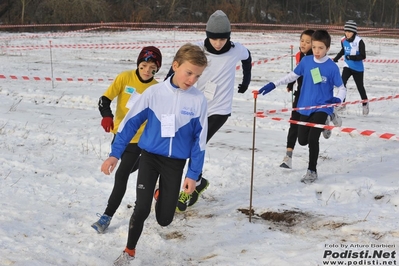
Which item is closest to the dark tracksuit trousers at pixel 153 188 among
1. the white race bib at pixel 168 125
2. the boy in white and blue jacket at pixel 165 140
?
the boy in white and blue jacket at pixel 165 140

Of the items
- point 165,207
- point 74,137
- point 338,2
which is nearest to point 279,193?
point 165,207

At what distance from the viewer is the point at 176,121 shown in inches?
164

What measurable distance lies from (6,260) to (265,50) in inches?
876

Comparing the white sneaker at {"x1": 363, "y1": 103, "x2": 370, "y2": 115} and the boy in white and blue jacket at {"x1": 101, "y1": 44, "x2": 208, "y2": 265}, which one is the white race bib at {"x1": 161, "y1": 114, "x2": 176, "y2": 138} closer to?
the boy in white and blue jacket at {"x1": 101, "y1": 44, "x2": 208, "y2": 265}

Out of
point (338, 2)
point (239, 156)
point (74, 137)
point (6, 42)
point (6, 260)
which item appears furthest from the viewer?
point (338, 2)

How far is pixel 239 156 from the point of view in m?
7.70

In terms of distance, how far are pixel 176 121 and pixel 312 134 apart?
2728 millimetres

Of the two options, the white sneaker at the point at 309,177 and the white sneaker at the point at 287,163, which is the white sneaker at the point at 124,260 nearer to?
the white sneaker at the point at 309,177

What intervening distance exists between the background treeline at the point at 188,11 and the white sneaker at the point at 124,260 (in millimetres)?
37616

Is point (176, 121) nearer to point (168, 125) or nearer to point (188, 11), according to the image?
point (168, 125)

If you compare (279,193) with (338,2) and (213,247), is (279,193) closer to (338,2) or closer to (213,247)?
(213,247)

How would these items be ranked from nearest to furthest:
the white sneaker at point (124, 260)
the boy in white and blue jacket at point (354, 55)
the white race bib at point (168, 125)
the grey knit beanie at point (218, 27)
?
the white race bib at point (168, 125) → the white sneaker at point (124, 260) → the grey knit beanie at point (218, 27) → the boy in white and blue jacket at point (354, 55)

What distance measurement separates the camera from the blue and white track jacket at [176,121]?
418cm

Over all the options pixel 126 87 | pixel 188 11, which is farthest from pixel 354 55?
pixel 188 11
